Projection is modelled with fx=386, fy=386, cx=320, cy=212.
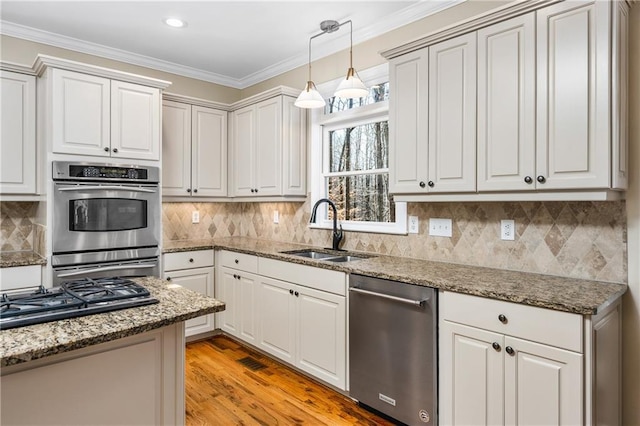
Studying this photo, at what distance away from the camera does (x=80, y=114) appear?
2932mm

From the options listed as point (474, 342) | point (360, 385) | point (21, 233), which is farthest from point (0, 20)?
point (474, 342)

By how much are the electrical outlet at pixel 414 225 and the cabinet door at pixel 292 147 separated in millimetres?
1198

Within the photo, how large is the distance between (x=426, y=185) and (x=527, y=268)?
0.75 metres

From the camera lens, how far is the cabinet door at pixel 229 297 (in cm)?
354

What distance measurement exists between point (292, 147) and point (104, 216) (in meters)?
1.66

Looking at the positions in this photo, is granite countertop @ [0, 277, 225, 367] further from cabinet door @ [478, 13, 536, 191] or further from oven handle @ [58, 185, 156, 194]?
oven handle @ [58, 185, 156, 194]

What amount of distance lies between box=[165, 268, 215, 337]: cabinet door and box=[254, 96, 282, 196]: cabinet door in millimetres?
938

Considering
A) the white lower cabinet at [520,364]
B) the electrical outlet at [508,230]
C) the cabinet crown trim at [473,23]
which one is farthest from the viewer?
the electrical outlet at [508,230]

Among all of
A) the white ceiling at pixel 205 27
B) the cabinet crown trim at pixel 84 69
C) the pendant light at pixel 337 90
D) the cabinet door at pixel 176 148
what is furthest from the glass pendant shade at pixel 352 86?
the cabinet door at pixel 176 148

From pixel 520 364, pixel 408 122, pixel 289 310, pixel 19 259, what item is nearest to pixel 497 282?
pixel 520 364

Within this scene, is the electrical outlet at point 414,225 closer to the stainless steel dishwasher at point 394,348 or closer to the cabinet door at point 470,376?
the stainless steel dishwasher at point 394,348

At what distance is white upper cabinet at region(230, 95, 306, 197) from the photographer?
11.6ft

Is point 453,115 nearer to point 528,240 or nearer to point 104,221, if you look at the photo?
point 528,240

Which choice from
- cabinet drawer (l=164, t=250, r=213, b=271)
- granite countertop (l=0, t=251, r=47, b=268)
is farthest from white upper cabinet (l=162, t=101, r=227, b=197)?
granite countertop (l=0, t=251, r=47, b=268)
